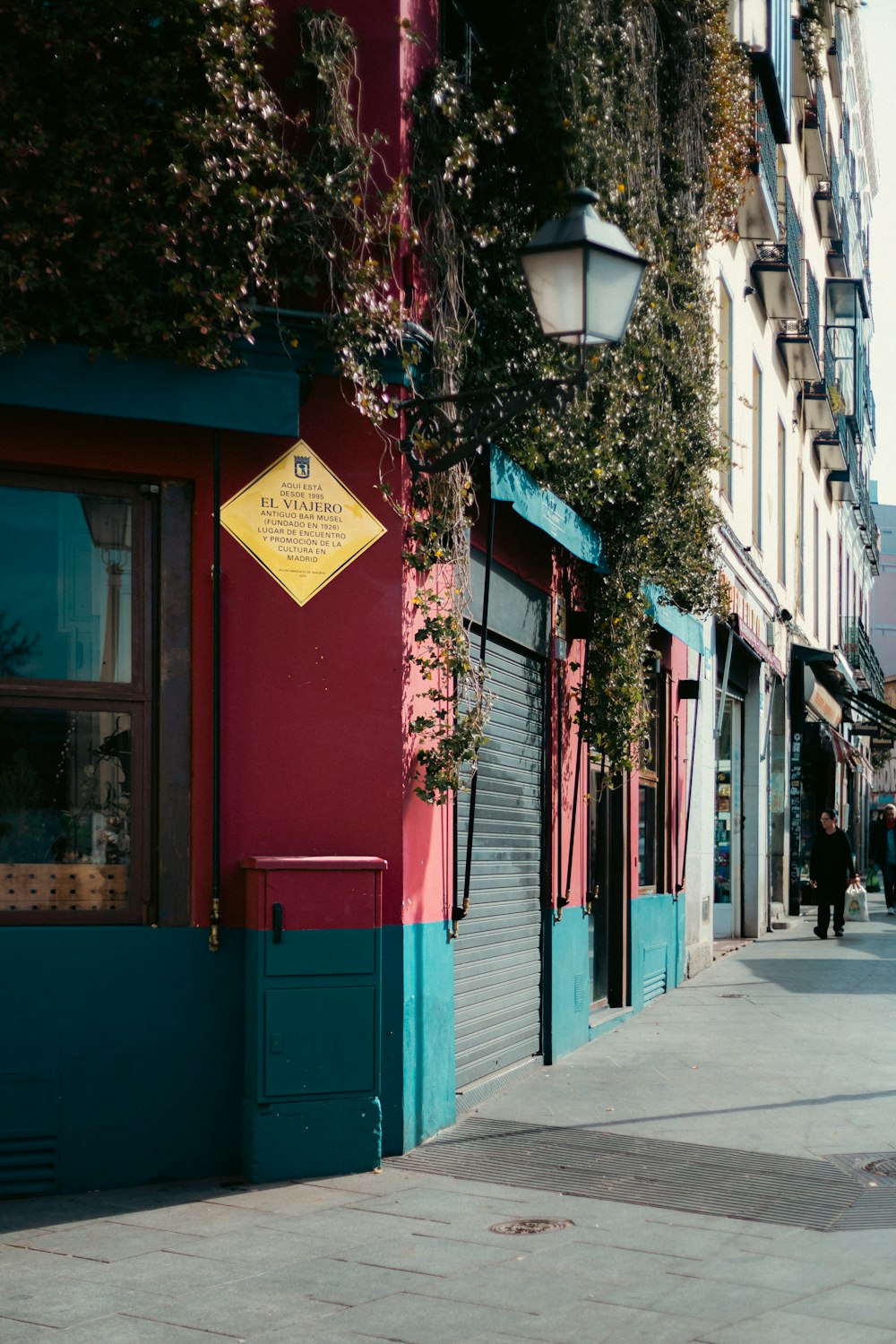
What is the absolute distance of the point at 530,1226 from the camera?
6336 millimetres

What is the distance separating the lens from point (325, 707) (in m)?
7.73

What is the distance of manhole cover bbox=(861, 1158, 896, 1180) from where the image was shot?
7293 millimetres

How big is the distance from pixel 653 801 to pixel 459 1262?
9778 mm

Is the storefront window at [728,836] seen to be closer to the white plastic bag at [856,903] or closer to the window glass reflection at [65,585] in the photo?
the white plastic bag at [856,903]

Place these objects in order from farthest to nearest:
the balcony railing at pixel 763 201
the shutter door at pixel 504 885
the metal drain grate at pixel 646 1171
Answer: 1. the balcony railing at pixel 763 201
2. the shutter door at pixel 504 885
3. the metal drain grate at pixel 646 1171

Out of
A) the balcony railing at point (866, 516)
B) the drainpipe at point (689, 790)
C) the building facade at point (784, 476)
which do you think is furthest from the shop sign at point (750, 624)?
the balcony railing at point (866, 516)

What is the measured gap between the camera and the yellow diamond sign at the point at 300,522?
7637 mm

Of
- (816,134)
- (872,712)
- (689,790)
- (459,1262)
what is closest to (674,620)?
(689,790)

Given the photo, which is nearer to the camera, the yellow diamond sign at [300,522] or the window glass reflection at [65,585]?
the window glass reflection at [65,585]

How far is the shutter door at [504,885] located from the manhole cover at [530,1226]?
96.9 inches

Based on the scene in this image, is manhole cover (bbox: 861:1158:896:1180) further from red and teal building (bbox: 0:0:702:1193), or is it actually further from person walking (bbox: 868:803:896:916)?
person walking (bbox: 868:803:896:916)

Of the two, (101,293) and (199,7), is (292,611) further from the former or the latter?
(199,7)

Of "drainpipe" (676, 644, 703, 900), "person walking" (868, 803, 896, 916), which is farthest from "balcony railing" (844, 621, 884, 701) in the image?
"drainpipe" (676, 644, 703, 900)

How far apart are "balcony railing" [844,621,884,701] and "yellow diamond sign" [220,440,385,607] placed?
31.9 metres
